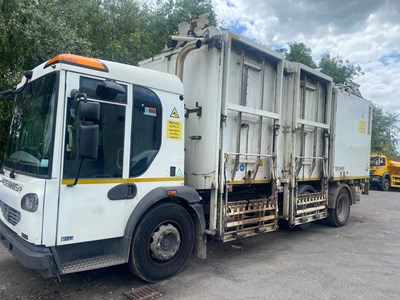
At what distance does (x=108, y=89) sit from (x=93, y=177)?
0.99 m

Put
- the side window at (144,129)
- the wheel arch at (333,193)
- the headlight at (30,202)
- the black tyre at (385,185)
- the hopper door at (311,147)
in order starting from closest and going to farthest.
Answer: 1. the headlight at (30,202)
2. the side window at (144,129)
3. the hopper door at (311,147)
4. the wheel arch at (333,193)
5. the black tyre at (385,185)

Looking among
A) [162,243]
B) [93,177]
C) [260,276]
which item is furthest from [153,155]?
[260,276]

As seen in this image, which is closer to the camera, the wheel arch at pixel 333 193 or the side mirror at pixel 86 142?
the side mirror at pixel 86 142

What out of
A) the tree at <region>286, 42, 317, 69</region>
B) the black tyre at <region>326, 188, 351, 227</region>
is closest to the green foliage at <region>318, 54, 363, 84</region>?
the tree at <region>286, 42, 317, 69</region>

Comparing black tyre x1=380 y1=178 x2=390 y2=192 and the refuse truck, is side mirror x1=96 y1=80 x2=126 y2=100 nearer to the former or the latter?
the refuse truck

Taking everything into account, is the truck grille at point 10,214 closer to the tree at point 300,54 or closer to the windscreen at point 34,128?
the windscreen at point 34,128

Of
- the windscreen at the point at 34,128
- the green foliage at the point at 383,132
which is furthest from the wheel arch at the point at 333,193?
the green foliage at the point at 383,132

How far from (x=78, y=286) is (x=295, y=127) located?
4522mm

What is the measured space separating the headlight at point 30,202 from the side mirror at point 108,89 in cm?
126

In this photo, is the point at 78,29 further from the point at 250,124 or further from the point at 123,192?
the point at 123,192

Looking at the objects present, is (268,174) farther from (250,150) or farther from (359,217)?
(359,217)

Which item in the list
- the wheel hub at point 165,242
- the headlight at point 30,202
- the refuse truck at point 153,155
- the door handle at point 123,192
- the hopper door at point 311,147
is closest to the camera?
the headlight at point 30,202

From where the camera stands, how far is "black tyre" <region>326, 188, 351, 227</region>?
7747mm

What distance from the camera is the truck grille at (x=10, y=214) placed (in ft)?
11.3
